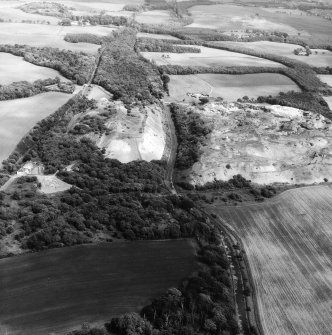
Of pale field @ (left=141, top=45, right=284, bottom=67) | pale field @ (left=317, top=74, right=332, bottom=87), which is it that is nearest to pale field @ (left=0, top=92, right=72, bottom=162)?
pale field @ (left=141, top=45, right=284, bottom=67)

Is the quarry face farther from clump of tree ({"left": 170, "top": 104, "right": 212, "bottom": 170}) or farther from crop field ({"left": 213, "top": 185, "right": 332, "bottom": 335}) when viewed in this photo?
crop field ({"left": 213, "top": 185, "right": 332, "bottom": 335})

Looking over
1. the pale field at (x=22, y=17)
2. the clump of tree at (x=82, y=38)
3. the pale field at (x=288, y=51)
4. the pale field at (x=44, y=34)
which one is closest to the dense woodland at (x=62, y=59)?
the pale field at (x=44, y=34)

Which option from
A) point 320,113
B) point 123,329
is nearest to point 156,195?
point 123,329

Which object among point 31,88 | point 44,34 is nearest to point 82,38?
point 44,34

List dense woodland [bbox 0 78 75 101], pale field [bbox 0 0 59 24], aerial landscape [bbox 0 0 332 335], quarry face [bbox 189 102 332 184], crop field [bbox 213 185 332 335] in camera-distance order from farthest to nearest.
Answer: pale field [bbox 0 0 59 24] → dense woodland [bbox 0 78 75 101] → quarry face [bbox 189 102 332 184] → crop field [bbox 213 185 332 335] → aerial landscape [bbox 0 0 332 335]

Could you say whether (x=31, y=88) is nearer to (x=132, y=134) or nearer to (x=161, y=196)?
(x=132, y=134)

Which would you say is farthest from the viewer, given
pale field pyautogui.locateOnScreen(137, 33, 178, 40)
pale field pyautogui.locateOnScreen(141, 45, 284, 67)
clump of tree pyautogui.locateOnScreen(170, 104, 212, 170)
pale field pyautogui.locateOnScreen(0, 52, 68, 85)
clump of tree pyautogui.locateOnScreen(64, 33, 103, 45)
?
pale field pyautogui.locateOnScreen(137, 33, 178, 40)
